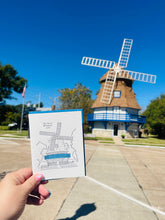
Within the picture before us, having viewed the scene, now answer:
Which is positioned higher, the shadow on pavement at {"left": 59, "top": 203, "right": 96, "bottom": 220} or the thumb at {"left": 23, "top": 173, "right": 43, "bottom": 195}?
the thumb at {"left": 23, "top": 173, "right": 43, "bottom": 195}

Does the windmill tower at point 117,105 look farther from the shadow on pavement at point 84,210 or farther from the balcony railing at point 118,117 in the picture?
the shadow on pavement at point 84,210

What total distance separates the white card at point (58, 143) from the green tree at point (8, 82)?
3704 centimetres

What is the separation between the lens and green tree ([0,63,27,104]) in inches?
1316

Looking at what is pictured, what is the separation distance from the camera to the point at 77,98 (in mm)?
33812

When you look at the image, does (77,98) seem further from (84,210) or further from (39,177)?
(39,177)

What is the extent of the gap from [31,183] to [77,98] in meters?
32.5

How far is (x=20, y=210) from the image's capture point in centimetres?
145

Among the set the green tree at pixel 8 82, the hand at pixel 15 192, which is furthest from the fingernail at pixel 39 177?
the green tree at pixel 8 82

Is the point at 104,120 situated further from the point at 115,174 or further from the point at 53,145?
the point at 53,145

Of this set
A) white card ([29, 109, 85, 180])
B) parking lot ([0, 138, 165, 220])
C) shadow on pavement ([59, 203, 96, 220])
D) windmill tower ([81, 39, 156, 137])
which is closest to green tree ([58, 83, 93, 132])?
windmill tower ([81, 39, 156, 137])

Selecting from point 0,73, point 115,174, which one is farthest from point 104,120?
point 0,73

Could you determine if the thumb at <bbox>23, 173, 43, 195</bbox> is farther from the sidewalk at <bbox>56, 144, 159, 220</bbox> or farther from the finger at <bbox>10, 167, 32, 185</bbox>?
the sidewalk at <bbox>56, 144, 159, 220</bbox>

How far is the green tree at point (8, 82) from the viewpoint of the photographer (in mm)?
33438

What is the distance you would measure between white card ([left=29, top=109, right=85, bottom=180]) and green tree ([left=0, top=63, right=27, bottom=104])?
37.0 meters
